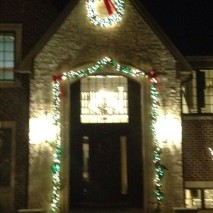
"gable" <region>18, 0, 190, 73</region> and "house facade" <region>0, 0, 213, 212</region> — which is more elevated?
"gable" <region>18, 0, 190, 73</region>

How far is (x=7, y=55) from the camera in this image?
15.4m

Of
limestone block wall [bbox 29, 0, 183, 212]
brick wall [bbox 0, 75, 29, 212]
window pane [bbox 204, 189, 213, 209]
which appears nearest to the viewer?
limestone block wall [bbox 29, 0, 183, 212]

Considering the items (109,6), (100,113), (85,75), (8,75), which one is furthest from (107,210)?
(109,6)

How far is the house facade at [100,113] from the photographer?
13.5 metres

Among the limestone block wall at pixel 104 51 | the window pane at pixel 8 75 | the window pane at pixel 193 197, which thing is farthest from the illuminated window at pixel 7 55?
the window pane at pixel 193 197

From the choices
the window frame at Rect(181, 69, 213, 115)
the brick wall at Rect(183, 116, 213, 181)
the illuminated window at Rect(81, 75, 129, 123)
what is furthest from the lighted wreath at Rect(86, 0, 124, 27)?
the brick wall at Rect(183, 116, 213, 181)

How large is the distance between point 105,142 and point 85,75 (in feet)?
7.54

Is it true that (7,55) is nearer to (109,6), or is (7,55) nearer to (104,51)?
(104,51)

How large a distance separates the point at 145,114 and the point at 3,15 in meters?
5.57

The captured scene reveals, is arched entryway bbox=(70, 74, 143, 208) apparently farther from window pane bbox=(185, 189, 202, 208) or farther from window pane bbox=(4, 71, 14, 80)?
window pane bbox=(4, 71, 14, 80)

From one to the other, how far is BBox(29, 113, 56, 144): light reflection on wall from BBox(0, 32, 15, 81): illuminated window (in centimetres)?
232

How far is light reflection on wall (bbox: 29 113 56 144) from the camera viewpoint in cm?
1345

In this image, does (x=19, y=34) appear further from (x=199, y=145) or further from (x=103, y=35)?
(x=199, y=145)

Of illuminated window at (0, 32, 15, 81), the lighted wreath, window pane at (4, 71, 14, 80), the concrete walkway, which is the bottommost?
the concrete walkway
